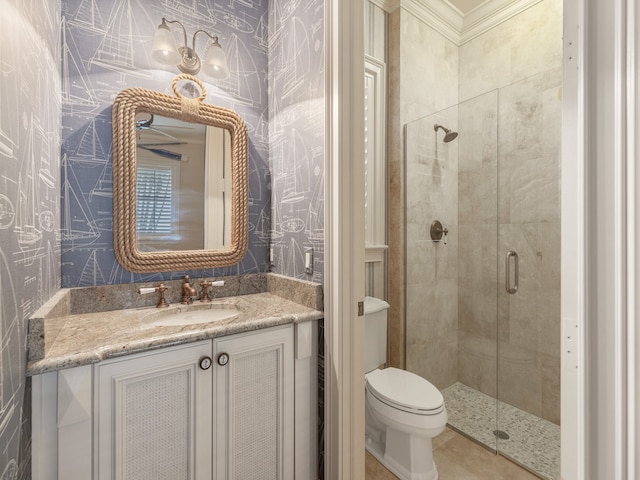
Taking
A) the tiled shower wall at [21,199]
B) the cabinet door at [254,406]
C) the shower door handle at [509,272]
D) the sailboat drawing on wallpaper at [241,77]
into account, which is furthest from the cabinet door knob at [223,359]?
the shower door handle at [509,272]

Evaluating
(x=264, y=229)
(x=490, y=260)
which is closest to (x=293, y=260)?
(x=264, y=229)

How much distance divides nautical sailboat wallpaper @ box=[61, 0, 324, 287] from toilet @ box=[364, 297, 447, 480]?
77cm

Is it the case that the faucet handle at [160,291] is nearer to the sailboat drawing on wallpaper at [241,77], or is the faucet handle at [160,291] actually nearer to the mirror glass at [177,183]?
the mirror glass at [177,183]

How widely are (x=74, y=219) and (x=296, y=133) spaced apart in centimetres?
106

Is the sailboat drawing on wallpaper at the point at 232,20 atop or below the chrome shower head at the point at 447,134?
atop

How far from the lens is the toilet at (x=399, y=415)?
4.99 ft

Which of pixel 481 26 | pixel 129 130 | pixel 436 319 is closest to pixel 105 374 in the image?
pixel 129 130

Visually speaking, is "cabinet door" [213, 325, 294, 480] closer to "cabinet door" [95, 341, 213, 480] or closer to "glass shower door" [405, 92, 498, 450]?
"cabinet door" [95, 341, 213, 480]

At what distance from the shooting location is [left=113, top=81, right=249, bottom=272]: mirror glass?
1.42 m

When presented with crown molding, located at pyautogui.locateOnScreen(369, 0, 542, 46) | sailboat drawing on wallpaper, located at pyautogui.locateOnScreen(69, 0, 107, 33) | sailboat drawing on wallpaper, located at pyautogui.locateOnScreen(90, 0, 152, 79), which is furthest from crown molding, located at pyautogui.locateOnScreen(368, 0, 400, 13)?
A: sailboat drawing on wallpaper, located at pyautogui.locateOnScreen(69, 0, 107, 33)

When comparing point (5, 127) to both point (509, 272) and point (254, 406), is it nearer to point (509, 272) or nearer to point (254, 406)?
point (254, 406)

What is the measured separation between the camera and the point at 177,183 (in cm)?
156

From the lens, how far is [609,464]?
19.2 inches

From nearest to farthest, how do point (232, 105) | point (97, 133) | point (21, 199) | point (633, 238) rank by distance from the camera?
point (633, 238) < point (21, 199) < point (97, 133) < point (232, 105)
